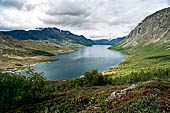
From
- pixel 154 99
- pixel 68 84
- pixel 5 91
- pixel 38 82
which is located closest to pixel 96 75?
pixel 68 84

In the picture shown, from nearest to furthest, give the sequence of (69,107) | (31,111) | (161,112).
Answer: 1. (161,112)
2. (69,107)
3. (31,111)

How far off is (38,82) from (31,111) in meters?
23.2

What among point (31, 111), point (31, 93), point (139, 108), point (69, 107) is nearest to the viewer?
point (139, 108)

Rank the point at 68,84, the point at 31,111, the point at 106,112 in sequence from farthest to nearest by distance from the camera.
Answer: the point at 68,84
the point at 31,111
the point at 106,112

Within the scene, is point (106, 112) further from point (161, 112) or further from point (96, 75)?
point (96, 75)

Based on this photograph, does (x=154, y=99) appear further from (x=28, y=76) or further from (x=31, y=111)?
(x=28, y=76)

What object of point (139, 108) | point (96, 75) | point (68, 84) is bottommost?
point (68, 84)

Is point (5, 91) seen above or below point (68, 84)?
above

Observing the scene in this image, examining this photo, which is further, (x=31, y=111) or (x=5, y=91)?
(x=5, y=91)

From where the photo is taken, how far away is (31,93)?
5894 centimetres

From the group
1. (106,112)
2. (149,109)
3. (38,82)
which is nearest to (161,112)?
(149,109)

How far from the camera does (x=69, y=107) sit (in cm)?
3794

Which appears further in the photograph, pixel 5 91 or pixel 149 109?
pixel 5 91

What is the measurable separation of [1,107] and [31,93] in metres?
12.3
